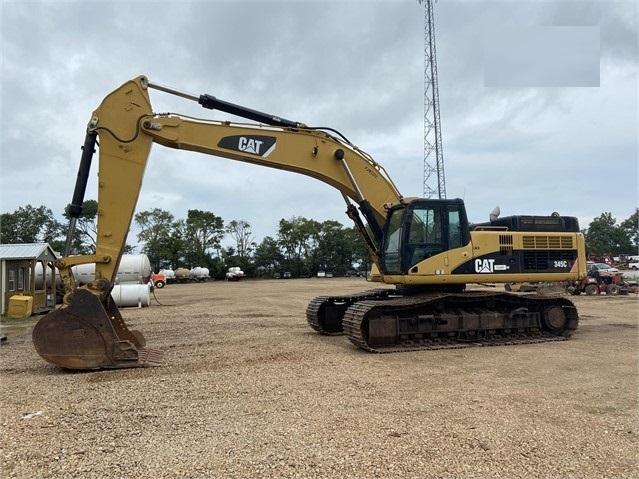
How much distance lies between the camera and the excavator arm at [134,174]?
719 cm

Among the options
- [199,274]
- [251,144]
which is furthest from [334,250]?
[251,144]

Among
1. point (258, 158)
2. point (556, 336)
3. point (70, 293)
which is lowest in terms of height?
point (556, 336)

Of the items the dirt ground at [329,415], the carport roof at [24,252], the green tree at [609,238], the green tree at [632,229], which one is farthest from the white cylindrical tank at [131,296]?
the green tree at [632,229]

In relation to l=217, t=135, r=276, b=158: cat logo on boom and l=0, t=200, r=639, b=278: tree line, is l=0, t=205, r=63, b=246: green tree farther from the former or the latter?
l=217, t=135, r=276, b=158: cat logo on boom

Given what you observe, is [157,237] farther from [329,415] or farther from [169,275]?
[329,415]

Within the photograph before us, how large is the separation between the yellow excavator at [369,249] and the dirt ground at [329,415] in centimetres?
66

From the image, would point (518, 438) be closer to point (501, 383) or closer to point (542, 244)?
point (501, 383)

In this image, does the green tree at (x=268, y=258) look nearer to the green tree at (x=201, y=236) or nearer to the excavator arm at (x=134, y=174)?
the green tree at (x=201, y=236)

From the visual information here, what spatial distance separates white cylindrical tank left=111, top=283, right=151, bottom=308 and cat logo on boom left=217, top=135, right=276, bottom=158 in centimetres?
1397

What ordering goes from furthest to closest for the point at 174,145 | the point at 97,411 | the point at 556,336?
the point at 556,336, the point at 174,145, the point at 97,411

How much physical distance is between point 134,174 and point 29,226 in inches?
2691

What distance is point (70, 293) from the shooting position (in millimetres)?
7305

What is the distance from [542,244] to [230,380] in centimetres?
757

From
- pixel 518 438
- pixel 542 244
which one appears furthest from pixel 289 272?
pixel 518 438
